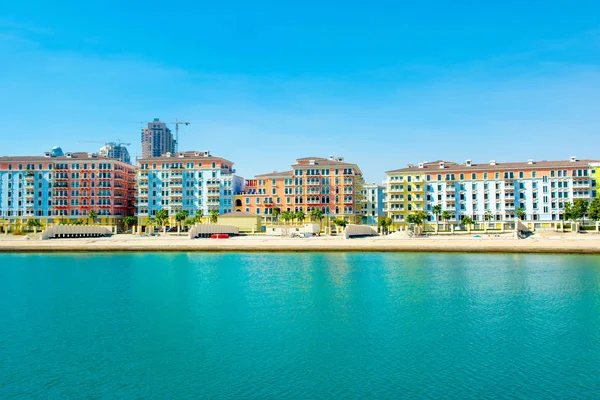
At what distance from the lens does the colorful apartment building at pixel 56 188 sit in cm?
14500

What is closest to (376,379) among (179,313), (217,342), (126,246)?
(217,342)

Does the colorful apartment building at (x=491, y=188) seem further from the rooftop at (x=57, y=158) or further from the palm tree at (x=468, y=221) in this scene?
the rooftop at (x=57, y=158)

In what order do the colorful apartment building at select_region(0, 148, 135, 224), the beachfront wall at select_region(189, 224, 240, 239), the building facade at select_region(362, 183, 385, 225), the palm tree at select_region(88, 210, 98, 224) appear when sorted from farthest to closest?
the building facade at select_region(362, 183, 385, 225), the colorful apartment building at select_region(0, 148, 135, 224), the palm tree at select_region(88, 210, 98, 224), the beachfront wall at select_region(189, 224, 240, 239)

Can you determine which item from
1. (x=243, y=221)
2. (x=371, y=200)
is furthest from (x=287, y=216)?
(x=371, y=200)

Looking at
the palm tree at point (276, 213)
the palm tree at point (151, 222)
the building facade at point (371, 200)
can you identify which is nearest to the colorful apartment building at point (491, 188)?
the palm tree at point (276, 213)

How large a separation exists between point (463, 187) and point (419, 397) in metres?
119

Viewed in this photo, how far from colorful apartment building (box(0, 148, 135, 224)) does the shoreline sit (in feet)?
114

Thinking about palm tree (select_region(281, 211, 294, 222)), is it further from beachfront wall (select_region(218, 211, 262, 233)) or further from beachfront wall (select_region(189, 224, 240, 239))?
beachfront wall (select_region(189, 224, 240, 239))

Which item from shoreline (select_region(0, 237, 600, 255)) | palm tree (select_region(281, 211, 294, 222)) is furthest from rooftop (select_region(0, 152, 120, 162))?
palm tree (select_region(281, 211, 294, 222))

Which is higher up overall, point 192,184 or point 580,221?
point 192,184

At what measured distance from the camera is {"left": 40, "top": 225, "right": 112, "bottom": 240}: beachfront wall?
11669 centimetres

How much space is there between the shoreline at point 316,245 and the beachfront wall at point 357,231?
112 inches

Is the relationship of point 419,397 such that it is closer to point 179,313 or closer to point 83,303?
point 179,313

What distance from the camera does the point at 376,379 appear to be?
2600 centimetres
